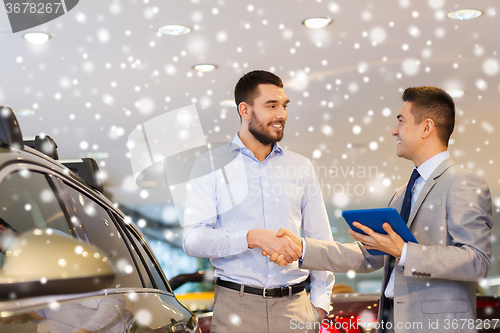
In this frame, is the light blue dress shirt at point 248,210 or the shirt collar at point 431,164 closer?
the shirt collar at point 431,164

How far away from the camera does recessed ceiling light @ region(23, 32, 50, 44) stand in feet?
13.4

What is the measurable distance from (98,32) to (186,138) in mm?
3681

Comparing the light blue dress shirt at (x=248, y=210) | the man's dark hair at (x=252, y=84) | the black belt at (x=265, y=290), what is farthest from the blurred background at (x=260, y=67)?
the black belt at (x=265, y=290)

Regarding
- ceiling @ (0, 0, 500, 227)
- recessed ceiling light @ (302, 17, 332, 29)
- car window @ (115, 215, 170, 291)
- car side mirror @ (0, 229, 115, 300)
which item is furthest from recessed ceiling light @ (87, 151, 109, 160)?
car side mirror @ (0, 229, 115, 300)

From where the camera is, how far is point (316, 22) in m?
3.95

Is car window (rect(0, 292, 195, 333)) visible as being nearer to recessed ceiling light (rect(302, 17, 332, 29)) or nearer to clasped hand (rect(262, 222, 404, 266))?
clasped hand (rect(262, 222, 404, 266))

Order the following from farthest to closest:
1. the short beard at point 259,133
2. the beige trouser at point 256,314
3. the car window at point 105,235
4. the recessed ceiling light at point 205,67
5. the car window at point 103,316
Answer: the recessed ceiling light at point 205,67, the short beard at point 259,133, the beige trouser at point 256,314, the car window at point 105,235, the car window at point 103,316

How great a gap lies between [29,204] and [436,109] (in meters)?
1.64

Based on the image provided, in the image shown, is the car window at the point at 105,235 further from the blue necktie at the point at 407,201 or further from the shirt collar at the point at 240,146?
the blue necktie at the point at 407,201

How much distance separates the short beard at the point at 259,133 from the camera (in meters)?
2.54

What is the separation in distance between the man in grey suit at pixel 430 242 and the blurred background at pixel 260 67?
5.64 feet

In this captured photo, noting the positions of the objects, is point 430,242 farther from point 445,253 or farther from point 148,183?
point 148,183

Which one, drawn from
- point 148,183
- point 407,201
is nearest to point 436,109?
point 407,201

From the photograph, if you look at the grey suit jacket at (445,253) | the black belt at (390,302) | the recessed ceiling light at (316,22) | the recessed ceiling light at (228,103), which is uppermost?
the recessed ceiling light at (316,22)
